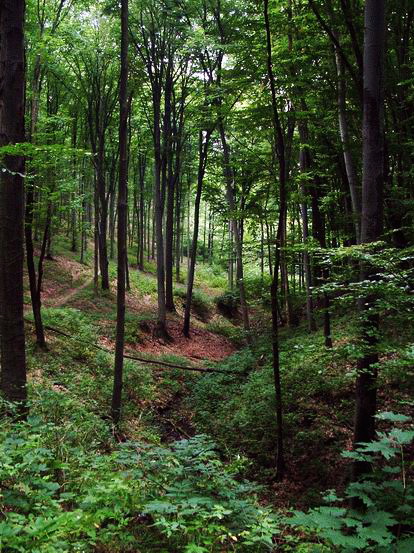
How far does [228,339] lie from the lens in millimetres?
19484

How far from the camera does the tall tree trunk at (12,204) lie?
510 centimetres

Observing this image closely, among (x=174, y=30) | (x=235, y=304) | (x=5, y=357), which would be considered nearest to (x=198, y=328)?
(x=235, y=304)

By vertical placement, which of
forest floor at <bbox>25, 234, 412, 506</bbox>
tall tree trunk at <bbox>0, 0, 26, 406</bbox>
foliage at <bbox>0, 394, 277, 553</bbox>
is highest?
tall tree trunk at <bbox>0, 0, 26, 406</bbox>

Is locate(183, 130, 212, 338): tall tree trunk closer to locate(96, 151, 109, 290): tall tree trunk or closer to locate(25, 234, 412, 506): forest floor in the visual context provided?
locate(25, 234, 412, 506): forest floor

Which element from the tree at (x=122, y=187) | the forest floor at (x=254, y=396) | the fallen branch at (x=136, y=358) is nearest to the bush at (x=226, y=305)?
the forest floor at (x=254, y=396)

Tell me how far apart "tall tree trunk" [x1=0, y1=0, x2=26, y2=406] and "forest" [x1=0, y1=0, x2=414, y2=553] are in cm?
2

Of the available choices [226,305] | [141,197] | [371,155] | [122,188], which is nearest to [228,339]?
[226,305]

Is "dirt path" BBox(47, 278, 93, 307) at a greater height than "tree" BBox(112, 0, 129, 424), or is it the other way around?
"tree" BBox(112, 0, 129, 424)

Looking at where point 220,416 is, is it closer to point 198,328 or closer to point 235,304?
point 198,328

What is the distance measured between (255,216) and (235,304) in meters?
15.6

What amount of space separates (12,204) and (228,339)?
15181 mm

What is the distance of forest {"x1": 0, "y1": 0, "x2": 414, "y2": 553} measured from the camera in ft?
11.0

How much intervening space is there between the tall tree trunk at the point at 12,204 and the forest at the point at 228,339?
21 mm

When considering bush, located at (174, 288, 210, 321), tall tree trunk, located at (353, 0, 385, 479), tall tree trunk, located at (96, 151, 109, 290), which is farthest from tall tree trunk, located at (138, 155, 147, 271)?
tall tree trunk, located at (353, 0, 385, 479)
